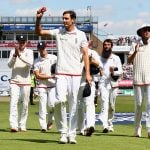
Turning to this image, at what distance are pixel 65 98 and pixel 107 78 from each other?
359cm

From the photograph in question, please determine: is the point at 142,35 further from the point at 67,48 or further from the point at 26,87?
the point at 26,87

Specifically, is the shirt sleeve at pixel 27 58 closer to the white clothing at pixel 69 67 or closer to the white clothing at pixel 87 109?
the white clothing at pixel 87 109

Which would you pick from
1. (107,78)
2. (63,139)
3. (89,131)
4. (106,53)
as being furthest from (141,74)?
(63,139)

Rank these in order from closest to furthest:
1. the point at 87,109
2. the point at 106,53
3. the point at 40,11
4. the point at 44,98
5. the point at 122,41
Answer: the point at 40,11 → the point at 87,109 → the point at 106,53 → the point at 44,98 → the point at 122,41

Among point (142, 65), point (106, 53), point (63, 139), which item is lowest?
point (63, 139)

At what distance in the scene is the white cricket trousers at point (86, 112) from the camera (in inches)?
465

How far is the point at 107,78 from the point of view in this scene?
1364cm

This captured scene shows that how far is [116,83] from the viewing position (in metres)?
13.8

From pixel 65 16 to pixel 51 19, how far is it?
89.6 metres

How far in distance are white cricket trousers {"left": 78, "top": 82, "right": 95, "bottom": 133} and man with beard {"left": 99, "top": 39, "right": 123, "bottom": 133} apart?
80cm

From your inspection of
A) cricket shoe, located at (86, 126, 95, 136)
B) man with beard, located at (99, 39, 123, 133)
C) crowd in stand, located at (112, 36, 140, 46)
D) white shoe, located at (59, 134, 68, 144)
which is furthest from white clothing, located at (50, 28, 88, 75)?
crowd in stand, located at (112, 36, 140, 46)

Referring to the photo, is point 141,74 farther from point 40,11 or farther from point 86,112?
point 40,11

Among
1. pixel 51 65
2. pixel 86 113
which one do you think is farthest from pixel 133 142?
pixel 51 65

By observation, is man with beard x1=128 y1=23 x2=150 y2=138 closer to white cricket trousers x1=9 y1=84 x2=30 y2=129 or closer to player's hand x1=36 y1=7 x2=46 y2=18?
player's hand x1=36 y1=7 x2=46 y2=18
